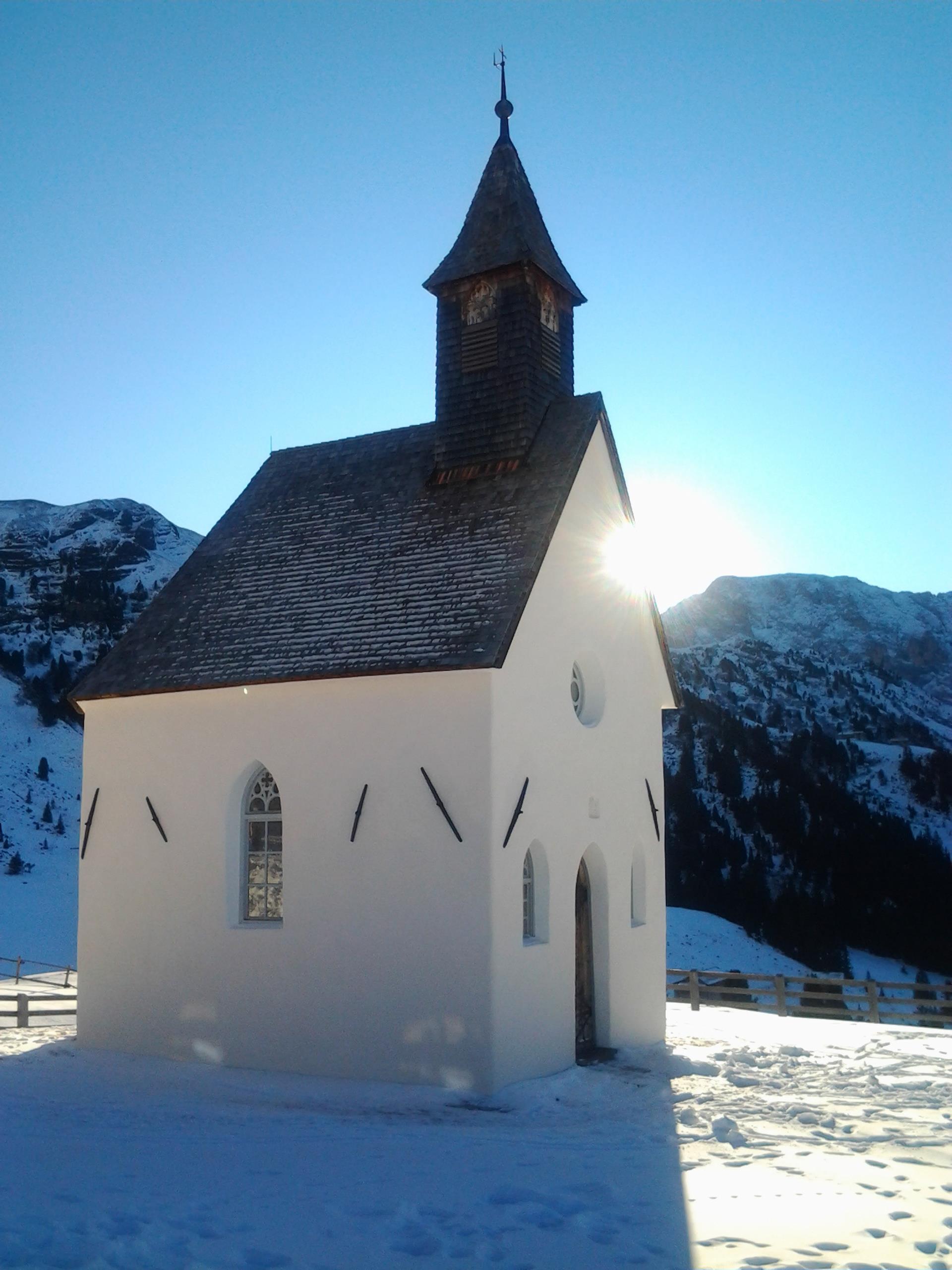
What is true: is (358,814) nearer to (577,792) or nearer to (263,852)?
(263,852)

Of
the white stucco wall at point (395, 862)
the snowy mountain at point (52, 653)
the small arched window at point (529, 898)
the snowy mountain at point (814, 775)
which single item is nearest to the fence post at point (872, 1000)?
the white stucco wall at point (395, 862)

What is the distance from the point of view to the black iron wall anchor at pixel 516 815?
13031 mm

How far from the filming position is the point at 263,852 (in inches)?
584

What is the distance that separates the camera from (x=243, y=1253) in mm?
6625

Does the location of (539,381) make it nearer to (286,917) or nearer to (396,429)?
(396,429)

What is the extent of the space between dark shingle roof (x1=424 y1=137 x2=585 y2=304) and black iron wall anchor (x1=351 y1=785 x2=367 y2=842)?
8.09 meters

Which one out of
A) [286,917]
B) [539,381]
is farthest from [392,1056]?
[539,381]

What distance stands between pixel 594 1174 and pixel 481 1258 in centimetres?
225

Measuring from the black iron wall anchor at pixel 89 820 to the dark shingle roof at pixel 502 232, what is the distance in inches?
361

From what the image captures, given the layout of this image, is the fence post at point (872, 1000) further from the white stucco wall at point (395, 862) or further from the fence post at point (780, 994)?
the white stucco wall at point (395, 862)

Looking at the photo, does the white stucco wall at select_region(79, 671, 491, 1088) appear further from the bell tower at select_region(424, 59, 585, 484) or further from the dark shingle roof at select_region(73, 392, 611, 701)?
the bell tower at select_region(424, 59, 585, 484)

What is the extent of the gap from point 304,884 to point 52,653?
59751 mm

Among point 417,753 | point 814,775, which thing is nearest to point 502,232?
point 417,753

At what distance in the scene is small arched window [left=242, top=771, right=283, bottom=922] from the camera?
14.7 m
